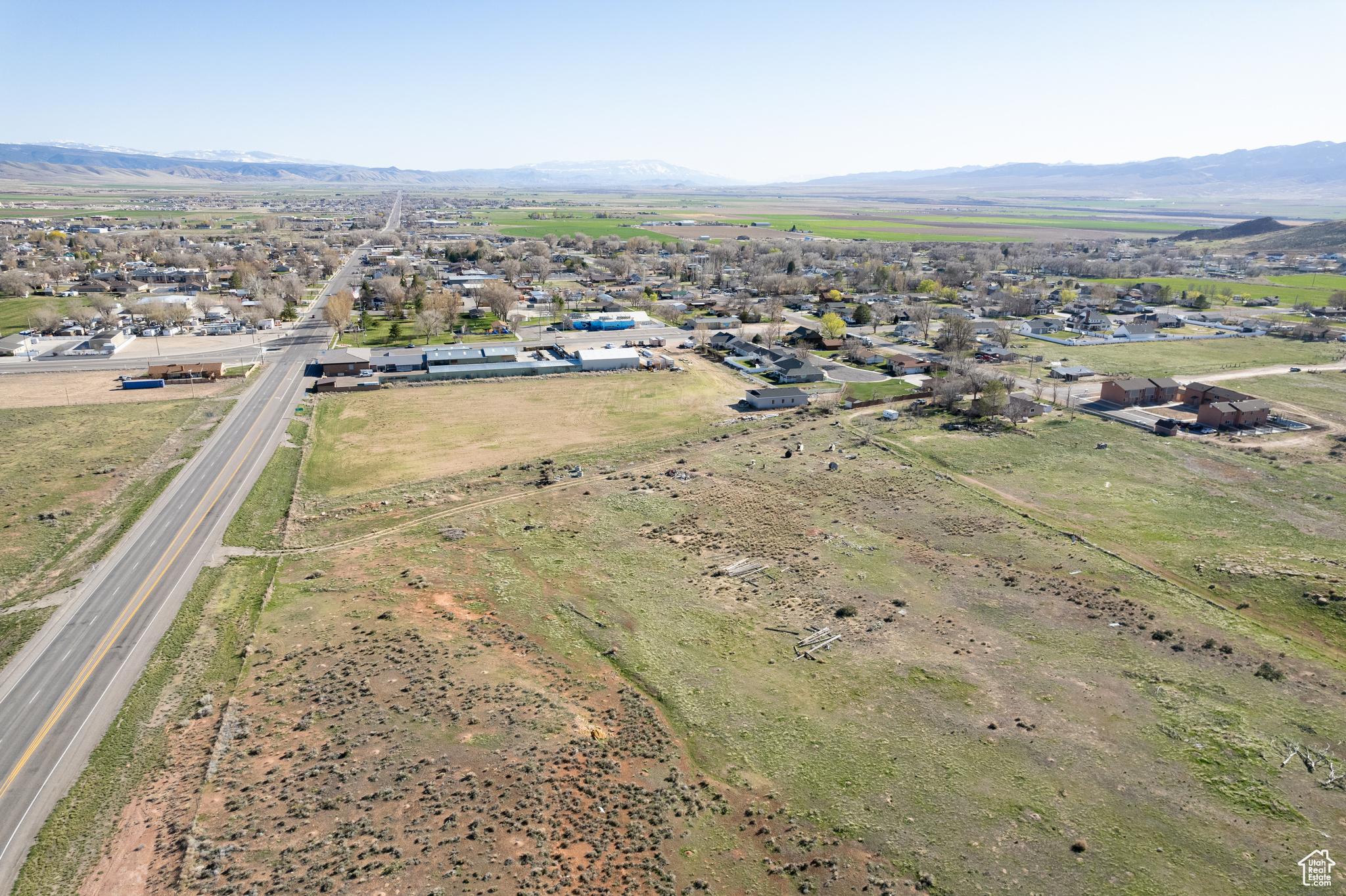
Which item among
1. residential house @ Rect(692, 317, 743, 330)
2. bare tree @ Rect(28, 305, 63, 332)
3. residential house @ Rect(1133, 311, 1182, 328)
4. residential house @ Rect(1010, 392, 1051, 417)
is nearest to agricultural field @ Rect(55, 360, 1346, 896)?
residential house @ Rect(1010, 392, 1051, 417)

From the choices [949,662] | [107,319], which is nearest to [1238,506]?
[949,662]

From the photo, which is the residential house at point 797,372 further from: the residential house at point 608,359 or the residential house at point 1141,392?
the residential house at point 1141,392

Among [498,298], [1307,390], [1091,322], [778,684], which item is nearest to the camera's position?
[778,684]

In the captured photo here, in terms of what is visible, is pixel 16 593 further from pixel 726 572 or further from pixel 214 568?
pixel 726 572

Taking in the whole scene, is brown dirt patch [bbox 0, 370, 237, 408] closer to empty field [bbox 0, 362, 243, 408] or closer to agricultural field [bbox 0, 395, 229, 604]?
empty field [bbox 0, 362, 243, 408]

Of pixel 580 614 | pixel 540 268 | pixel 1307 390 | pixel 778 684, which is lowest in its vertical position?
pixel 778 684

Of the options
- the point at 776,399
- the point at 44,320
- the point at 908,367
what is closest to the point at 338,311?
the point at 44,320

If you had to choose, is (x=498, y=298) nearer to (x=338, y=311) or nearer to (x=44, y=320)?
(x=338, y=311)
